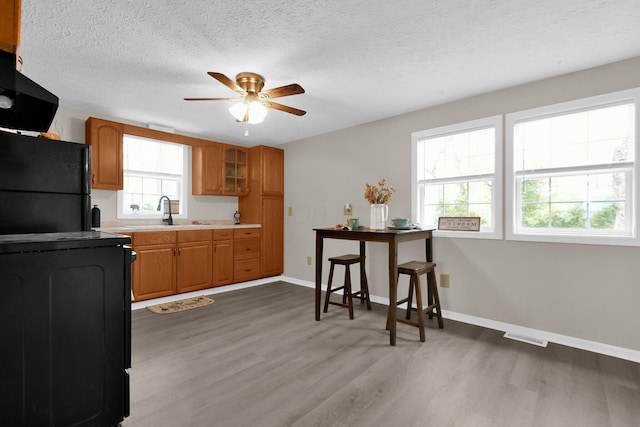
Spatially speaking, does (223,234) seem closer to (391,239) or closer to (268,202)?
(268,202)

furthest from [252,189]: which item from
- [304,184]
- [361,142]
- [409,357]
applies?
[409,357]

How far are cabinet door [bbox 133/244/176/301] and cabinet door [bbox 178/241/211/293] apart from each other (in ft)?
0.32

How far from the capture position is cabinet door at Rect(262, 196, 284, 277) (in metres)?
4.76

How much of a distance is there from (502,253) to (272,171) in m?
3.37

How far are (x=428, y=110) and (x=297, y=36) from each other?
192 centimetres

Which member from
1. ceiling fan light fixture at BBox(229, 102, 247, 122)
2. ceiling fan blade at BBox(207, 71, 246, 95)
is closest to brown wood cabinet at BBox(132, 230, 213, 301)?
ceiling fan light fixture at BBox(229, 102, 247, 122)

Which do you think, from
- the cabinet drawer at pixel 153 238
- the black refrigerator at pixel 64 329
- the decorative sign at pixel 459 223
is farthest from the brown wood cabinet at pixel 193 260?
the decorative sign at pixel 459 223

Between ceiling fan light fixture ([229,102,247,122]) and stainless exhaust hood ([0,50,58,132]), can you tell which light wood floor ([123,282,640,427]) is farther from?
ceiling fan light fixture ([229,102,247,122])

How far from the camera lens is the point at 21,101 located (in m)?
1.39

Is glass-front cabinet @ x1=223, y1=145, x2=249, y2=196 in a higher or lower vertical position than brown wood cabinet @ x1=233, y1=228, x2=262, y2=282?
higher

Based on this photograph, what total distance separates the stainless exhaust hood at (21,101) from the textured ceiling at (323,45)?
27.3 inches

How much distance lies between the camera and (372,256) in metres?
3.82

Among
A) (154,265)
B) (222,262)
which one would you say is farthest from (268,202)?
(154,265)

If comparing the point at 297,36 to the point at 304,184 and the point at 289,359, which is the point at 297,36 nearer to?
the point at 289,359
